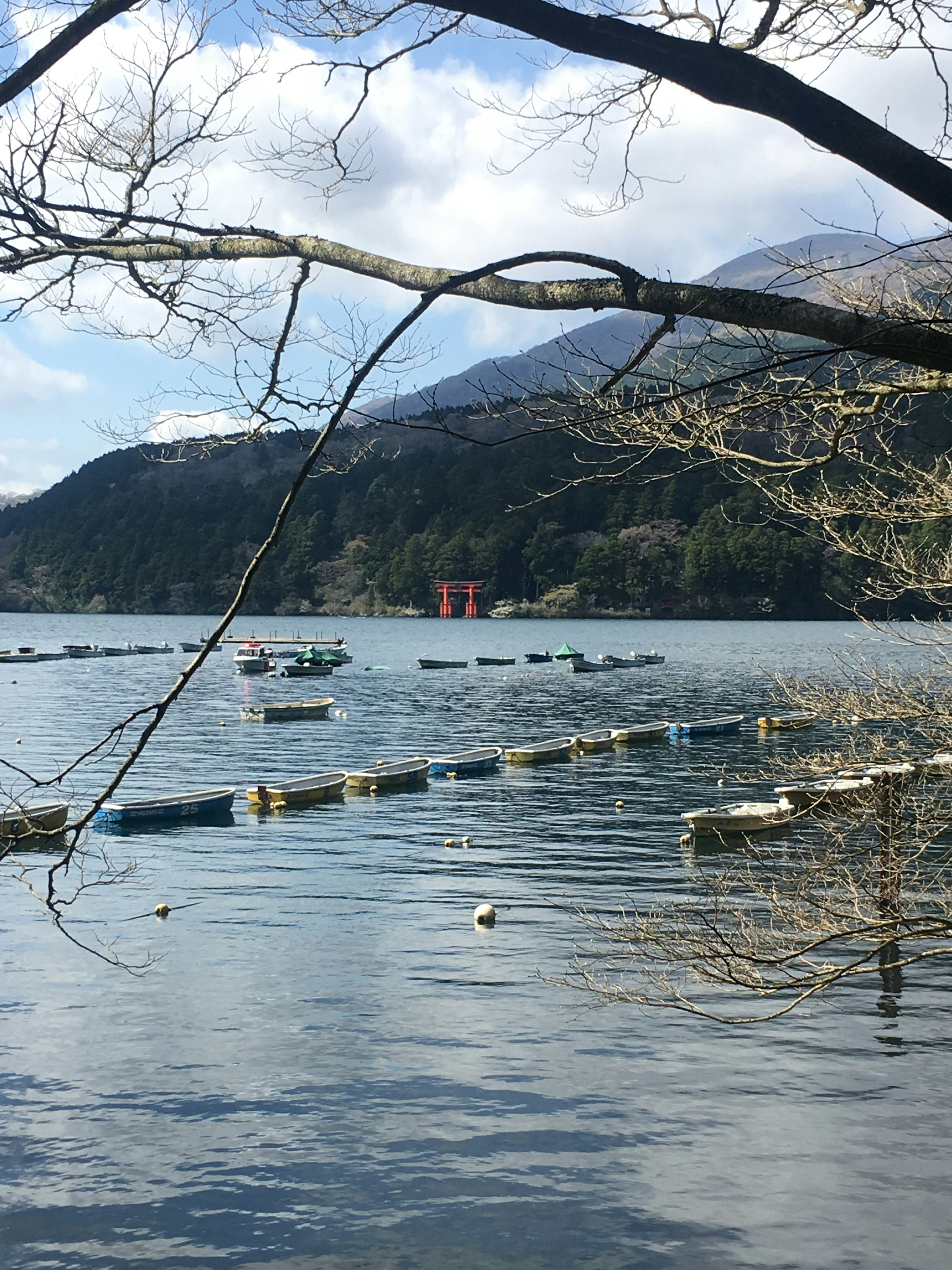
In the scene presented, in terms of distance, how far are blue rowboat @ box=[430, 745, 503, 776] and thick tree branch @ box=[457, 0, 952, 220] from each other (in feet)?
137

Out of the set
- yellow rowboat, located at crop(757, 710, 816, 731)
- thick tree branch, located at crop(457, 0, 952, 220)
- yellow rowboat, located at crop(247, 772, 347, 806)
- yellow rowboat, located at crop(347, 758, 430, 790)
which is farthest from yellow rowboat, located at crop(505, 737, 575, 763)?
thick tree branch, located at crop(457, 0, 952, 220)

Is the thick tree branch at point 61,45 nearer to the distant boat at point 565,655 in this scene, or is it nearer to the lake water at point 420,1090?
the lake water at point 420,1090

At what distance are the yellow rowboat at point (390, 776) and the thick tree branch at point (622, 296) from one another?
36753mm

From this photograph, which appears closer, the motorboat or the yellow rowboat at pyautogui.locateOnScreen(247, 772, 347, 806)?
the yellow rowboat at pyautogui.locateOnScreen(247, 772, 347, 806)

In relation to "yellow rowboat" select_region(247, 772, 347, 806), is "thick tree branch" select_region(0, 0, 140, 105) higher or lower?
higher

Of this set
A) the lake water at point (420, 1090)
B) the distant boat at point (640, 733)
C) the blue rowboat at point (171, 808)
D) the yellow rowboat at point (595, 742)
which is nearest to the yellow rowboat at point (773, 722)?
the distant boat at point (640, 733)

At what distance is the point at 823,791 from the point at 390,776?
93.6 ft

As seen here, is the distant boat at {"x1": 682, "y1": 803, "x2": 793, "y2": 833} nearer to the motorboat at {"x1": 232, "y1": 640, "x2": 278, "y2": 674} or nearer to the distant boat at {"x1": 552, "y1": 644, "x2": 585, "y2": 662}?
the motorboat at {"x1": 232, "y1": 640, "x2": 278, "y2": 674}

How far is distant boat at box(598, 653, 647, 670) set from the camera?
110125 mm

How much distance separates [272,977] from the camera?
20.3 m

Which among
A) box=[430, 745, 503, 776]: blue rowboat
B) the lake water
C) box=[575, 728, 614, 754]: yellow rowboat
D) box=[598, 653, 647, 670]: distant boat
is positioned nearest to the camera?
the lake water

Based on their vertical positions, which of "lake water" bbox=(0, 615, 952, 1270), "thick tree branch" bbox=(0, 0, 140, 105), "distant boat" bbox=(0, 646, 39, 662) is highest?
"thick tree branch" bbox=(0, 0, 140, 105)

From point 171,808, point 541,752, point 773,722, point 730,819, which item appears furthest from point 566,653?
point 730,819

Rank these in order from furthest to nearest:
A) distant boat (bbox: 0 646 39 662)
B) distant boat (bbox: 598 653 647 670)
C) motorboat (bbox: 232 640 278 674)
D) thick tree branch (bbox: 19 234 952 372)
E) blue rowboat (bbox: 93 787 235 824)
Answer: distant boat (bbox: 0 646 39 662) → distant boat (bbox: 598 653 647 670) → motorboat (bbox: 232 640 278 674) → blue rowboat (bbox: 93 787 235 824) → thick tree branch (bbox: 19 234 952 372)
